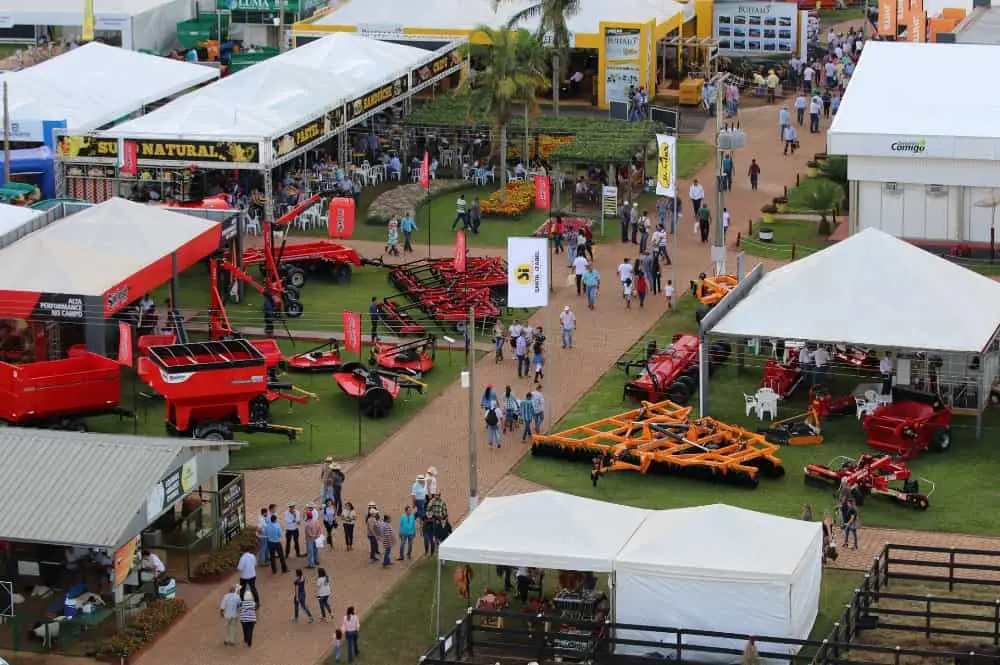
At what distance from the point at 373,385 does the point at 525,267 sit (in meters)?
4.42

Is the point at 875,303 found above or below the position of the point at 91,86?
below

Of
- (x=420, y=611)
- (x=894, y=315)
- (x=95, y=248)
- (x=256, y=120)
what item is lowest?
(x=420, y=611)

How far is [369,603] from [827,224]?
2882 centimetres

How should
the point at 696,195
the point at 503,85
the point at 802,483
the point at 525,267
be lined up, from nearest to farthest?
the point at 802,483 → the point at 525,267 → the point at 696,195 → the point at 503,85

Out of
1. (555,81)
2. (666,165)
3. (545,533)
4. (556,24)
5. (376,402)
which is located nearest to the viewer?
(545,533)

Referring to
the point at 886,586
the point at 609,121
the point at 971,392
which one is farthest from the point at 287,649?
the point at 609,121

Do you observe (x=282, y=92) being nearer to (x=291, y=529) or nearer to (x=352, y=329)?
(x=352, y=329)

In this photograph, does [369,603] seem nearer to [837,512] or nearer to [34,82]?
[837,512]

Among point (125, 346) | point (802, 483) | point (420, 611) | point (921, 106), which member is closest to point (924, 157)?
point (921, 106)

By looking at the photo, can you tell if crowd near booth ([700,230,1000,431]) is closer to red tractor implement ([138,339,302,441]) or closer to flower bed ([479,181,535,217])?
red tractor implement ([138,339,302,441])

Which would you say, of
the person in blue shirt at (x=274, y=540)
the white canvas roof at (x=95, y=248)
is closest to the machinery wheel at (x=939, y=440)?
the person in blue shirt at (x=274, y=540)

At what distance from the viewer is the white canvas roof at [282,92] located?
61531 millimetres

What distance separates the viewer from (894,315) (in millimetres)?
44719

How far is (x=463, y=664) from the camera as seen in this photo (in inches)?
1271
